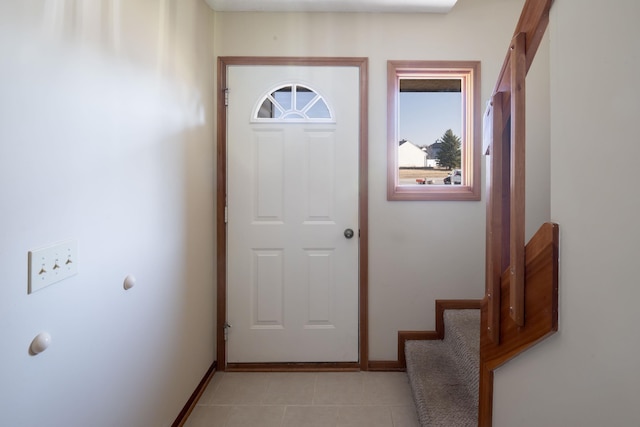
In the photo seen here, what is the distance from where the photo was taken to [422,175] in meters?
2.62

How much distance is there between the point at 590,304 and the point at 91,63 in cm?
157

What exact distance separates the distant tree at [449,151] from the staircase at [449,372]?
3.34ft

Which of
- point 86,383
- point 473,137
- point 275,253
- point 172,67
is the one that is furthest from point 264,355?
point 473,137

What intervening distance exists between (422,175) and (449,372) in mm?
1283

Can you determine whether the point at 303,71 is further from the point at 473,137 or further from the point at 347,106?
the point at 473,137

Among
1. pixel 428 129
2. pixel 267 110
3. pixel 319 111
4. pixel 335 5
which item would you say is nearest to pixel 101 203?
pixel 267 110

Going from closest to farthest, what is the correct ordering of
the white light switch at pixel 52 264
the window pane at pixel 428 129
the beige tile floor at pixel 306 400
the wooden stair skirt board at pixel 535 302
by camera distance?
the wooden stair skirt board at pixel 535 302, the white light switch at pixel 52 264, the beige tile floor at pixel 306 400, the window pane at pixel 428 129

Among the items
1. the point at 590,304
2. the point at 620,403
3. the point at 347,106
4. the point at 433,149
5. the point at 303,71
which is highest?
the point at 303,71

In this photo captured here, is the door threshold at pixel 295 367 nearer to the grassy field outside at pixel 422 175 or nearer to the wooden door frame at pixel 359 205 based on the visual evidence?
the wooden door frame at pixel 359 205

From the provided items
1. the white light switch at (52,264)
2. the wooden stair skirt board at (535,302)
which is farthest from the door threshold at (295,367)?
the white light switch at (52,264)

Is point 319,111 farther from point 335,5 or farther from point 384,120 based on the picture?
point 335,5

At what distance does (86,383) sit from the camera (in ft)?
4.08

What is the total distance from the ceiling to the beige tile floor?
243 cm

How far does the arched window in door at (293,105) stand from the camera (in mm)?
2529
